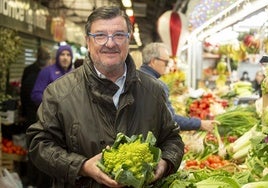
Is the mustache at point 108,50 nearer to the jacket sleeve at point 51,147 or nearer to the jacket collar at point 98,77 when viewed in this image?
the jacket collar at point 98,77

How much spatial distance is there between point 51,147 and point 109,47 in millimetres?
604

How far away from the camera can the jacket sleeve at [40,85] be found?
724 centimetres

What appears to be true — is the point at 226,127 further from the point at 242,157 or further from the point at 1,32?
the point at 1,32

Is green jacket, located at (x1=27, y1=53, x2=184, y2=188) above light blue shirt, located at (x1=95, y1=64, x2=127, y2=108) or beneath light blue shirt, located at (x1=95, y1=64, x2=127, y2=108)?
beneath

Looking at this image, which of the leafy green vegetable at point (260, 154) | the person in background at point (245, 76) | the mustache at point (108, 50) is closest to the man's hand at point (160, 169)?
the leafy green vegetable at point (260, 154)

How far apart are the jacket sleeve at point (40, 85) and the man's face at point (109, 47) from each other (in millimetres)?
4647

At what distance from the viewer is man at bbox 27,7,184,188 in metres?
2.64

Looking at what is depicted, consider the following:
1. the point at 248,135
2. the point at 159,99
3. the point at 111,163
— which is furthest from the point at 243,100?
the point at 111,163

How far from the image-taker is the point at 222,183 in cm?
255

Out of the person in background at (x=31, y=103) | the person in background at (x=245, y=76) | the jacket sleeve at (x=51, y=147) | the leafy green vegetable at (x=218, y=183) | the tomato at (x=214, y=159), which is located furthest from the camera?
the person in background at (x=245, y=76)

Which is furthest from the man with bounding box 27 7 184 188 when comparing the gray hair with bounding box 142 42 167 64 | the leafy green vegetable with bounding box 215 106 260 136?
the leafy green vegetable with bounding box 215 106 260 136

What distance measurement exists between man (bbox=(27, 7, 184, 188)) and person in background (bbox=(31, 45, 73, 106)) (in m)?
4.44

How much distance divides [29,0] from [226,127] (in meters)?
6.49

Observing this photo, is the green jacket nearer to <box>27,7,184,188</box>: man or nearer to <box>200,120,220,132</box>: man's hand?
→ <box>27,7,184,188</box>: man
